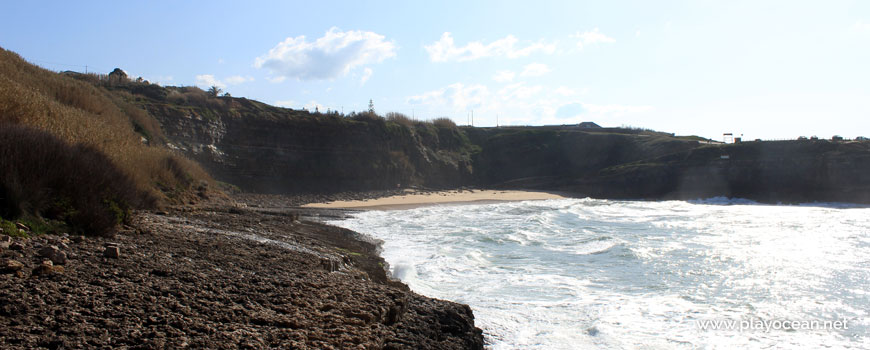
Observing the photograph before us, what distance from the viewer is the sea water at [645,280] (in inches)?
281

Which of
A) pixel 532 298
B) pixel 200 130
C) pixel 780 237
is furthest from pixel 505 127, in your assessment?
pixel 532 298

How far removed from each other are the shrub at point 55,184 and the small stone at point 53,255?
5.63ft

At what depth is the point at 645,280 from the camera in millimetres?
10195

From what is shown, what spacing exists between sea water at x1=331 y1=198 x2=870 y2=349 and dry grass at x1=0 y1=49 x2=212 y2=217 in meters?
6.41

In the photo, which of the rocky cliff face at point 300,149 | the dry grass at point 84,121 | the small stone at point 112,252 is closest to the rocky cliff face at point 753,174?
the rocky cliff face at point 300,149

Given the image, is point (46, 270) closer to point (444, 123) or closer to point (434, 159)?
point (434, 159)

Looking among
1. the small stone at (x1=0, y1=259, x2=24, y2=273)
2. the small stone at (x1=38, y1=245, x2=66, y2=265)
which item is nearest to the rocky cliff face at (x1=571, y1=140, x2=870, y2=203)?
the small stone at (x1=38, y1=245, x2=66, y2=265)

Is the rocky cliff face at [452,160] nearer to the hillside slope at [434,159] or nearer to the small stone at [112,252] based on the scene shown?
the hillside slope at [434,159]

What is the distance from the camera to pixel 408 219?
21438mm

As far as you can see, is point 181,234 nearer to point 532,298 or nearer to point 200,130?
point 532,298

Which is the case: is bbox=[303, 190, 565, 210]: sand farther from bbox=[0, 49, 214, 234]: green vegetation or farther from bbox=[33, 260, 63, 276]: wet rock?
bbox=[33, 260, 63, 276]: wet rock

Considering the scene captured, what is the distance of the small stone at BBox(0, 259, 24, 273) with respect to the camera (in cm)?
434

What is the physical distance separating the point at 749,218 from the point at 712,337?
60.1 feet

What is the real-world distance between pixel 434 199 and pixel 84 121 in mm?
21664
